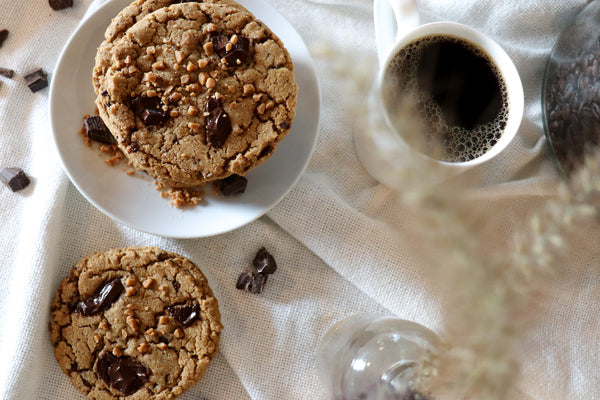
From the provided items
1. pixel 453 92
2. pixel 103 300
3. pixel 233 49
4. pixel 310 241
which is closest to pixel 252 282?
pixel 310 241

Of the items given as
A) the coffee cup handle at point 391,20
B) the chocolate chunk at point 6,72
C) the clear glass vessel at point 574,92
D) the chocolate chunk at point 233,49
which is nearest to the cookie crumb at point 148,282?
the chocolate chunk at point 233,49

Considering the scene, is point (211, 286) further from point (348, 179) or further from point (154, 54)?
point (154, 54)

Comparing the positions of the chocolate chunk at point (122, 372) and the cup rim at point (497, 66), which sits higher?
the cup rim at point (497, 66)

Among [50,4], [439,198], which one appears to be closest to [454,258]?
[439,198]

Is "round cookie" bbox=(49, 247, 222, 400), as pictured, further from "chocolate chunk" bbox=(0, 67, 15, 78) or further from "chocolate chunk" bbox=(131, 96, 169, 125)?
"chocolate chunk" bbox=(0, 67, 15, 78)

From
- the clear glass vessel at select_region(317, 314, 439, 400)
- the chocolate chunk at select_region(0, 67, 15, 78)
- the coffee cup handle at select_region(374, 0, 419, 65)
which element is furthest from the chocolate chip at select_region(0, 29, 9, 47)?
the clear glass vessel at select_region(317, 314, 439, 400)

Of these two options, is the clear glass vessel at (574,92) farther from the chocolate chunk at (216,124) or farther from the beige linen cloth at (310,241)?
the chocolate chunk at (216,124)

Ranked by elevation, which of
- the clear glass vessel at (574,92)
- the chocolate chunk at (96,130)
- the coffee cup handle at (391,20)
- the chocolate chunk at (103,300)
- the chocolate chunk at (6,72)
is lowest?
the chocolate chunk at (103,300)
